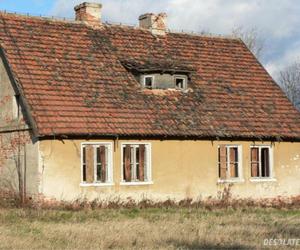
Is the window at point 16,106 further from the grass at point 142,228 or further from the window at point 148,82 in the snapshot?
the window at point 148,82

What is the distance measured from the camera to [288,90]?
67062 millimetres

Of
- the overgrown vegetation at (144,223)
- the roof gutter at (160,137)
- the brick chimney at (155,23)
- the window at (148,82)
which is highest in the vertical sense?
the brick chimney at (155,23)

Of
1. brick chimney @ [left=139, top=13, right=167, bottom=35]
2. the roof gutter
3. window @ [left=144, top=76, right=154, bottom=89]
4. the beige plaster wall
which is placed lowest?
the beige plaster wall

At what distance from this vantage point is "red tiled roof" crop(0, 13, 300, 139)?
77.1ft

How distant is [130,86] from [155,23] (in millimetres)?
4842

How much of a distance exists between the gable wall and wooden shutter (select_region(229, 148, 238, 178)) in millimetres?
7639

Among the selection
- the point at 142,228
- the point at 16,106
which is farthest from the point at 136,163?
the point at 142,228

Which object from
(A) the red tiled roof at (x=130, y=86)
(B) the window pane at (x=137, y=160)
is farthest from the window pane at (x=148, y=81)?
(B) the window pane at (x=137, y=160)

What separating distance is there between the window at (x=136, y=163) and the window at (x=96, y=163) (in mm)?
599

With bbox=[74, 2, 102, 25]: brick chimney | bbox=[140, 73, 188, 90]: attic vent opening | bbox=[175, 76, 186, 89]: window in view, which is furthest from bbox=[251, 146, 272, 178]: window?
bbox=[74, 2, 102, 25]: brick chimney

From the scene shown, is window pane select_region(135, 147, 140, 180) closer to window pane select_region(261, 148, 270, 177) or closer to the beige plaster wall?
the beige plaster wall

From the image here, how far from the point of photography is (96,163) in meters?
23.5

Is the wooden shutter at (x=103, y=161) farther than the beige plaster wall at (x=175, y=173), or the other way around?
the wooden shutter at (x=103, y=161)

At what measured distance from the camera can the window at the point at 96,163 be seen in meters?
23.2
